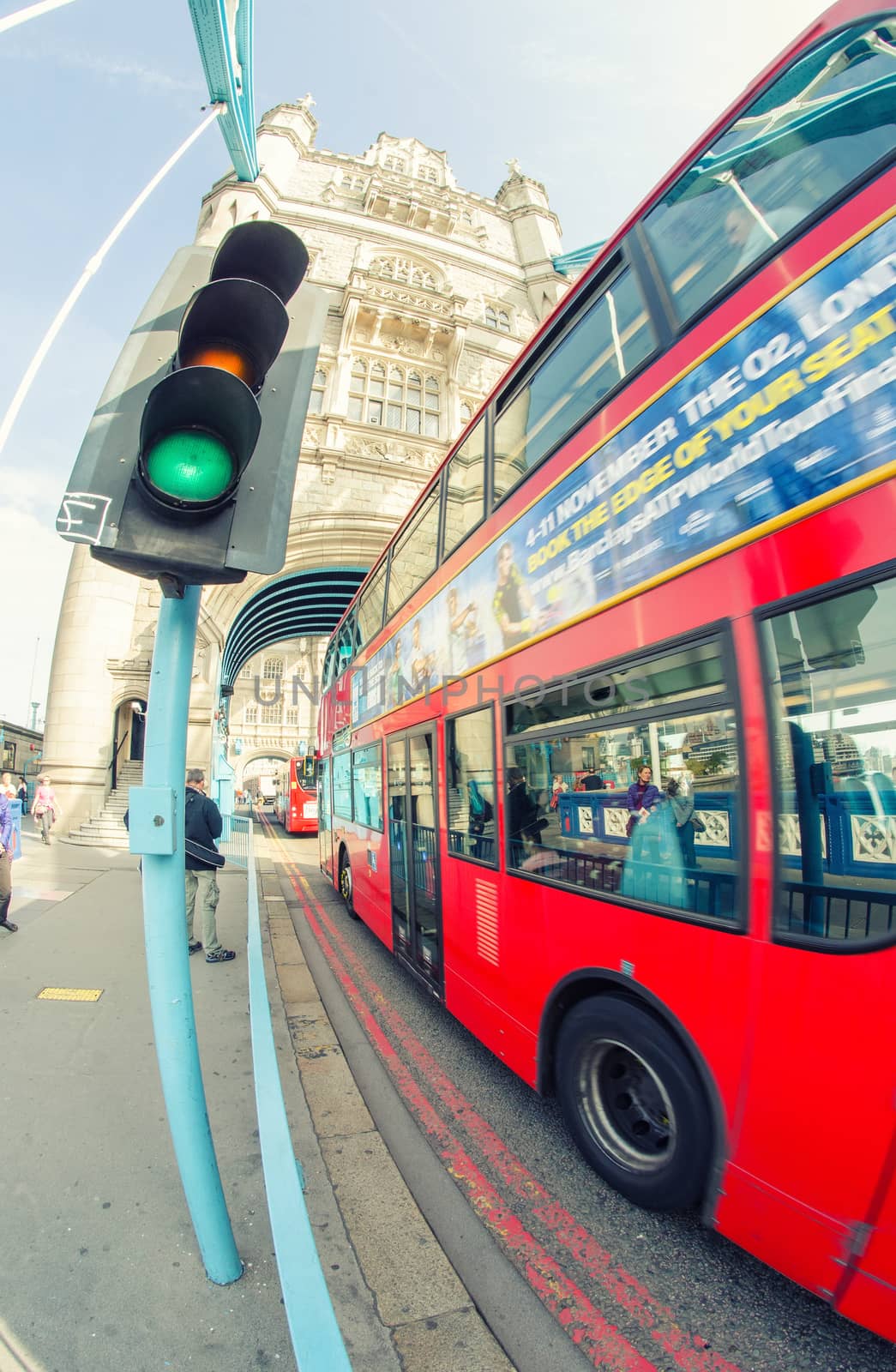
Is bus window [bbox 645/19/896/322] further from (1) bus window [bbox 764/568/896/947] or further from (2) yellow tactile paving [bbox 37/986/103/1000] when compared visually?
(2) yellow tactile paving [bbox 37/986/103/1000]

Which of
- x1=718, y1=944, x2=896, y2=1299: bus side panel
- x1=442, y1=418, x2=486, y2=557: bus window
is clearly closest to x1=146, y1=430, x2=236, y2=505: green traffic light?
x1=718, y1=944, x2=896, y2=1299: bus side panel

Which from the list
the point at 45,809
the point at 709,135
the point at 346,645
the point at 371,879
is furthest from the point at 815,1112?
the point at 45,809

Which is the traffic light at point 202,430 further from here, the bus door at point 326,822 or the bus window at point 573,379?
the bus door at point 326,822

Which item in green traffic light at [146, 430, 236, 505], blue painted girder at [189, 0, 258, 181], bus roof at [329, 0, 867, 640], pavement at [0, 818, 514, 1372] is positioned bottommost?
pavement at [0, 818, 514, 1372]

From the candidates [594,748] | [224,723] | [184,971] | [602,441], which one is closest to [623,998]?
[594,748]

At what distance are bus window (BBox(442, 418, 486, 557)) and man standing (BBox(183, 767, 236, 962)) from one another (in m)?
3.19

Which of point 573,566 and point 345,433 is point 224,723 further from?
point 573,566

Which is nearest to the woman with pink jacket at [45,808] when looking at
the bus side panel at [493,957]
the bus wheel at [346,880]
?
the bus wheel at [346,880]

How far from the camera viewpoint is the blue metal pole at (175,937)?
174 cm

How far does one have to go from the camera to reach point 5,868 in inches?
223

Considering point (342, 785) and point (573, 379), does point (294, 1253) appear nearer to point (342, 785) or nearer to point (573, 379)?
point (573, 379)

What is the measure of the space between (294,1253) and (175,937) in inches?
35.1

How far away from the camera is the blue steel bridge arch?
19781 mm

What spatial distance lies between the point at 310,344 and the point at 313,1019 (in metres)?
4.44
